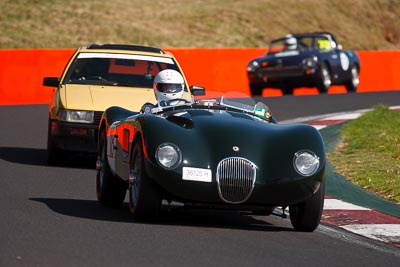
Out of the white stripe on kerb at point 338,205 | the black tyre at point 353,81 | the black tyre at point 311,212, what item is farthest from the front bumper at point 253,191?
the black tyre at point 353,81

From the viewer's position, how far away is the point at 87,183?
12781 millimetres

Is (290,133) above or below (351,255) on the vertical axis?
above

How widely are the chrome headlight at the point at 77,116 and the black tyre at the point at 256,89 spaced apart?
16.9 metres

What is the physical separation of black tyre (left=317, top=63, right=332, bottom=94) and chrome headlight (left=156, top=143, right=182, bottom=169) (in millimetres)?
21419

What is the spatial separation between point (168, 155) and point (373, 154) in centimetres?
731

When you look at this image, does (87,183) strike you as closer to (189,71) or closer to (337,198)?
(337,198)

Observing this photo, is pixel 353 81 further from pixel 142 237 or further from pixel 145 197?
pixel 142 237

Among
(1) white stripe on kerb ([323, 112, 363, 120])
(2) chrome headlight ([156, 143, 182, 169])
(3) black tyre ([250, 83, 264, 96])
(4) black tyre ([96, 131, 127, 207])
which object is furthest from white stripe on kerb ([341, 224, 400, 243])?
(3) black tyre ([250, 83, 264, 96])

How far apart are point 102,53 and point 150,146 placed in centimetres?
648

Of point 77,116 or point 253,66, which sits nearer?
point 77,116

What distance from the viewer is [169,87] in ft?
38.5

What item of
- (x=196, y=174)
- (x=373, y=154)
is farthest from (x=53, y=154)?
(x=196, y=174)

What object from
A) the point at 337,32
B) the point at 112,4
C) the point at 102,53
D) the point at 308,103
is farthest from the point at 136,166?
the point at 337,32

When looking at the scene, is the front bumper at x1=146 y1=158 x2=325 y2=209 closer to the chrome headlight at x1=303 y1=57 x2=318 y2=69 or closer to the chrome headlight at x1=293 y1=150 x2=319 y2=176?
the chrome headlight at x1=293 y1=150 x2=319 y2=176
